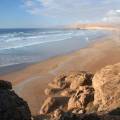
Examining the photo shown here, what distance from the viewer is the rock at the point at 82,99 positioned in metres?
13.5

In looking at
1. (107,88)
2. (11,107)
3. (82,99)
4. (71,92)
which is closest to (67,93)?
(71,92)

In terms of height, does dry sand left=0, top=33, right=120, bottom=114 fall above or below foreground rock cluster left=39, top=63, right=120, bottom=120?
below

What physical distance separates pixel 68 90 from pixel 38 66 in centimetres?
1160

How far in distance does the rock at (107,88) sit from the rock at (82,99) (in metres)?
0.65

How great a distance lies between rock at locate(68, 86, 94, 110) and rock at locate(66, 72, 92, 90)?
7.97 ft

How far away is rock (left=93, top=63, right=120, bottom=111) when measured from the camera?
1181cm

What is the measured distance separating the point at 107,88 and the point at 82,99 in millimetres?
1608

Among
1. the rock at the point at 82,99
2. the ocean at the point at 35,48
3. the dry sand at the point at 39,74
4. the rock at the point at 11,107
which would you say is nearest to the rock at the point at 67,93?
the dry sand at the point at 39,74

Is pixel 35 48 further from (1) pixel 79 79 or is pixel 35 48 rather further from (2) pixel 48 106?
(2) pixel 48 106

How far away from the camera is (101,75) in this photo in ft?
43.1

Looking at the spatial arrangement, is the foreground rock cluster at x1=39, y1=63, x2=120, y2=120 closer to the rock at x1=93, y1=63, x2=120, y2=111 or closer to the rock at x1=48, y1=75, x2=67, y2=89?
the rock at x1=93, y1=63, x2=120, y2=111

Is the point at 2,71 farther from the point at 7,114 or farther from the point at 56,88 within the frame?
the point at 7,114

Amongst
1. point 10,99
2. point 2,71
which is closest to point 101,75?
point 10,99

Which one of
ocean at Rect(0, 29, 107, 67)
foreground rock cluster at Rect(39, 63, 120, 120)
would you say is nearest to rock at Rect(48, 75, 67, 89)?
foreground rock cluster at Rect(39, 63, 120, 120)
